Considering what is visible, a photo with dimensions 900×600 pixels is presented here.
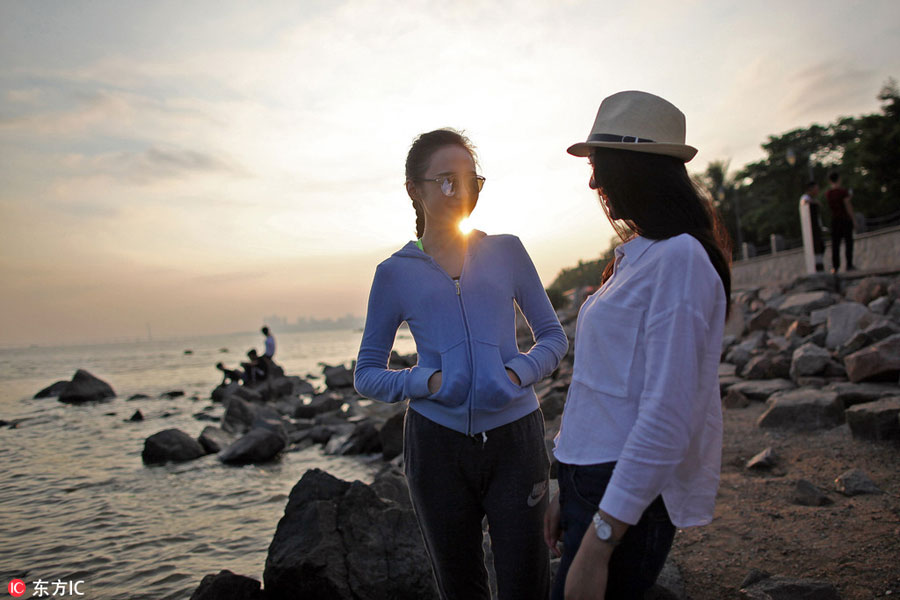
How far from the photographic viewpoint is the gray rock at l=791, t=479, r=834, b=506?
161 inches

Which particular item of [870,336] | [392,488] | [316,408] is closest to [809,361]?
[870,336]

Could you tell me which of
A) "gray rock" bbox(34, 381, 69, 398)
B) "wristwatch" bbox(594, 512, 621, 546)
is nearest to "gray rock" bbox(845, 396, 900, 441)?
"wristwatch" bbox(594, 512, 621, 546)

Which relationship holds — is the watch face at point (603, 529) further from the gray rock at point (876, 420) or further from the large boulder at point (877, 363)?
the large boulder at point (877, 363)

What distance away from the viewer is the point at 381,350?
216 centimetres

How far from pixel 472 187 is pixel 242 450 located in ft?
27.8

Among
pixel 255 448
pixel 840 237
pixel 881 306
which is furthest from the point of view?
pixel 840 237

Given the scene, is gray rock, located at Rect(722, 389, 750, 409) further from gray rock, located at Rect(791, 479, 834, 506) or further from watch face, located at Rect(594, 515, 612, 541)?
watch face, located at Rect(594, 515, 612, 541)

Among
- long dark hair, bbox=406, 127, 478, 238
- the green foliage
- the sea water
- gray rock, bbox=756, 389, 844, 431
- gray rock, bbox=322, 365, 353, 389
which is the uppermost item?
the green foliage

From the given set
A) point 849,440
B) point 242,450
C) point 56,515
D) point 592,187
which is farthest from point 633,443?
point 242,450

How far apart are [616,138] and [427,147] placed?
906mm

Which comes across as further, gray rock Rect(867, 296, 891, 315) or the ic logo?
gray rock Rect(867, 296, 891, 315)

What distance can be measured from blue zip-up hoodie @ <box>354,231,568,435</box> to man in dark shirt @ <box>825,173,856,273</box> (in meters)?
10.9

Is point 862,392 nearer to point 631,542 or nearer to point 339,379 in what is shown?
point 631,542

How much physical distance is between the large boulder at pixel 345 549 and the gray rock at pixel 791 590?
6.16ft
